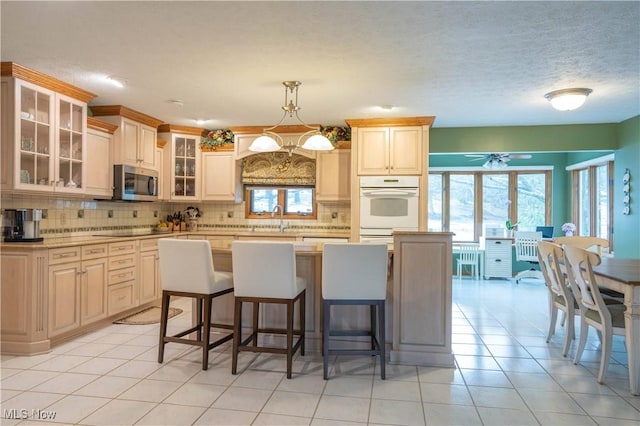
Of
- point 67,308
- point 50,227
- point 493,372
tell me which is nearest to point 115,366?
point 67,308

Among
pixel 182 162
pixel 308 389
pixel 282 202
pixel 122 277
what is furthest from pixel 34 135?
pixel 282 202

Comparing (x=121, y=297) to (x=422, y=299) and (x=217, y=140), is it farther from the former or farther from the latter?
(x=422, y=299)

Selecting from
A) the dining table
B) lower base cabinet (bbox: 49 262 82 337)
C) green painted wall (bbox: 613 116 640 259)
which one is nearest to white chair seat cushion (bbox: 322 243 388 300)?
the dining table

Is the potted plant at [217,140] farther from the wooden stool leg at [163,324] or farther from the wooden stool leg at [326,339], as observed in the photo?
the wooden stool leg at [326,339]

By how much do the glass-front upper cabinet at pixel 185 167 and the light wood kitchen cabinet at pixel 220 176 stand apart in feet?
0.42

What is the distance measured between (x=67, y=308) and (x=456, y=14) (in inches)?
152

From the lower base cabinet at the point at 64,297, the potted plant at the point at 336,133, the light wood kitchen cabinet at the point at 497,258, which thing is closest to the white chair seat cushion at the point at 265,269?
the lower base cabinet at the point at 64,297

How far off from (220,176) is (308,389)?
12.6ft

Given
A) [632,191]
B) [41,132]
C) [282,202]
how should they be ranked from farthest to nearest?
[282,202] < [632,191] < [41,132]

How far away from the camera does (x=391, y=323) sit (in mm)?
3244

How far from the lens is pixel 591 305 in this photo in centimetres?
287

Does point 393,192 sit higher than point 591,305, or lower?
higher

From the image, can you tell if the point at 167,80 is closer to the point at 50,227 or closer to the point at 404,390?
A: the point at 50,227

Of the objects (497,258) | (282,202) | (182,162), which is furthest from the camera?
(497,258)
